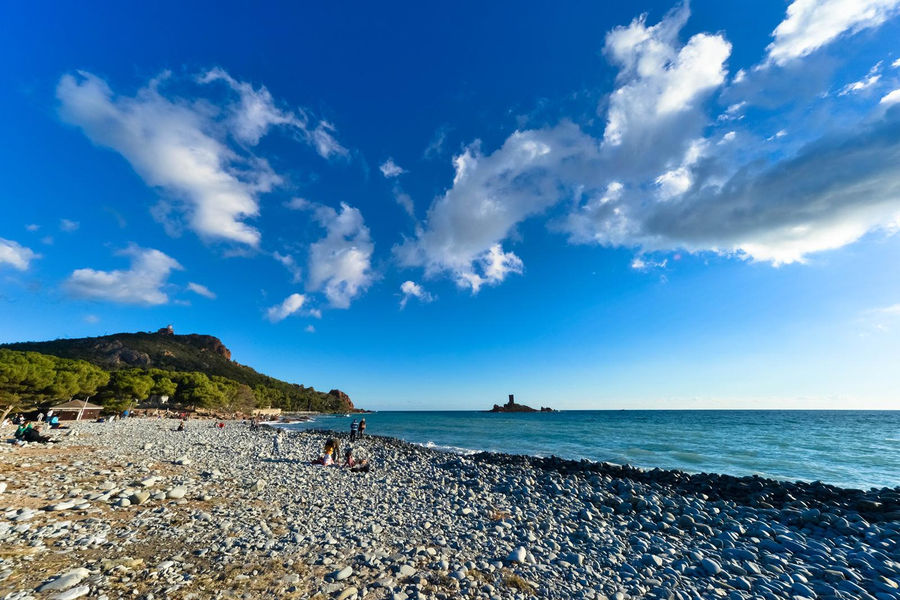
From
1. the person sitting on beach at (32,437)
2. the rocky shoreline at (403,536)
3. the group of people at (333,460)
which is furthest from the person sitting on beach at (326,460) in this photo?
the person sitting on beach at (32,437)

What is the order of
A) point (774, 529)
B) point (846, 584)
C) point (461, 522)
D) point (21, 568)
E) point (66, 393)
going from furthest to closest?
point (66, 393) → point (774, 529) → point (461, 522) → point (846, 584) → point (21, 568)

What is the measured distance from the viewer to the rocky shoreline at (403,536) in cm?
597

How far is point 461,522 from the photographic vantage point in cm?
1032

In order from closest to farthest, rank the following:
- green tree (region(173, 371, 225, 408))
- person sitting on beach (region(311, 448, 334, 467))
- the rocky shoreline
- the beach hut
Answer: the rocky shoreline < person sitting on beach (region(311, 448, 334, 467)) < the beach hut < green tree (region(173, 371, 225, 408))

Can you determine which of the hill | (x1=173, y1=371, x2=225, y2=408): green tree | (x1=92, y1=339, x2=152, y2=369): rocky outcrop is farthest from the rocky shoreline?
(x1=92, y1=339, x2=152, y2=369): rocky outcrop

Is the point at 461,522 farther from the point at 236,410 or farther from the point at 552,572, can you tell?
the point at 236,410

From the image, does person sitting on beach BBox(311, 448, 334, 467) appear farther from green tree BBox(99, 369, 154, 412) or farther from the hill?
the hill

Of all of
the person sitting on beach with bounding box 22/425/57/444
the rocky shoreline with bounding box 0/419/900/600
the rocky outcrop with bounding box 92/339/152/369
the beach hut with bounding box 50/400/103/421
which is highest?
the rocky outcrop with bounding box 92/339/152/369

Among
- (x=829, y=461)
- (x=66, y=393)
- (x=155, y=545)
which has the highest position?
(x=66, y=393)

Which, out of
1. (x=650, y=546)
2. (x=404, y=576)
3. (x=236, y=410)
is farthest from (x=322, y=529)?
(x=236, y=410)

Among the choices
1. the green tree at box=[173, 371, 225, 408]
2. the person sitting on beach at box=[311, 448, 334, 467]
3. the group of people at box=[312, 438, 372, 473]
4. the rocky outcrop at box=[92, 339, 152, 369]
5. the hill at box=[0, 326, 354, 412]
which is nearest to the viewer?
the group of people at box=[312, 438, 372, 473]

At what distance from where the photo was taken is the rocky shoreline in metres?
5.97

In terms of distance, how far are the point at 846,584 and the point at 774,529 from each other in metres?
3.95

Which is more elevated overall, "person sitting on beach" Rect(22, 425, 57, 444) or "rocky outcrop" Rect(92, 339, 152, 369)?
"rocky outcrop" Rect(92, 339, 152, 369)
